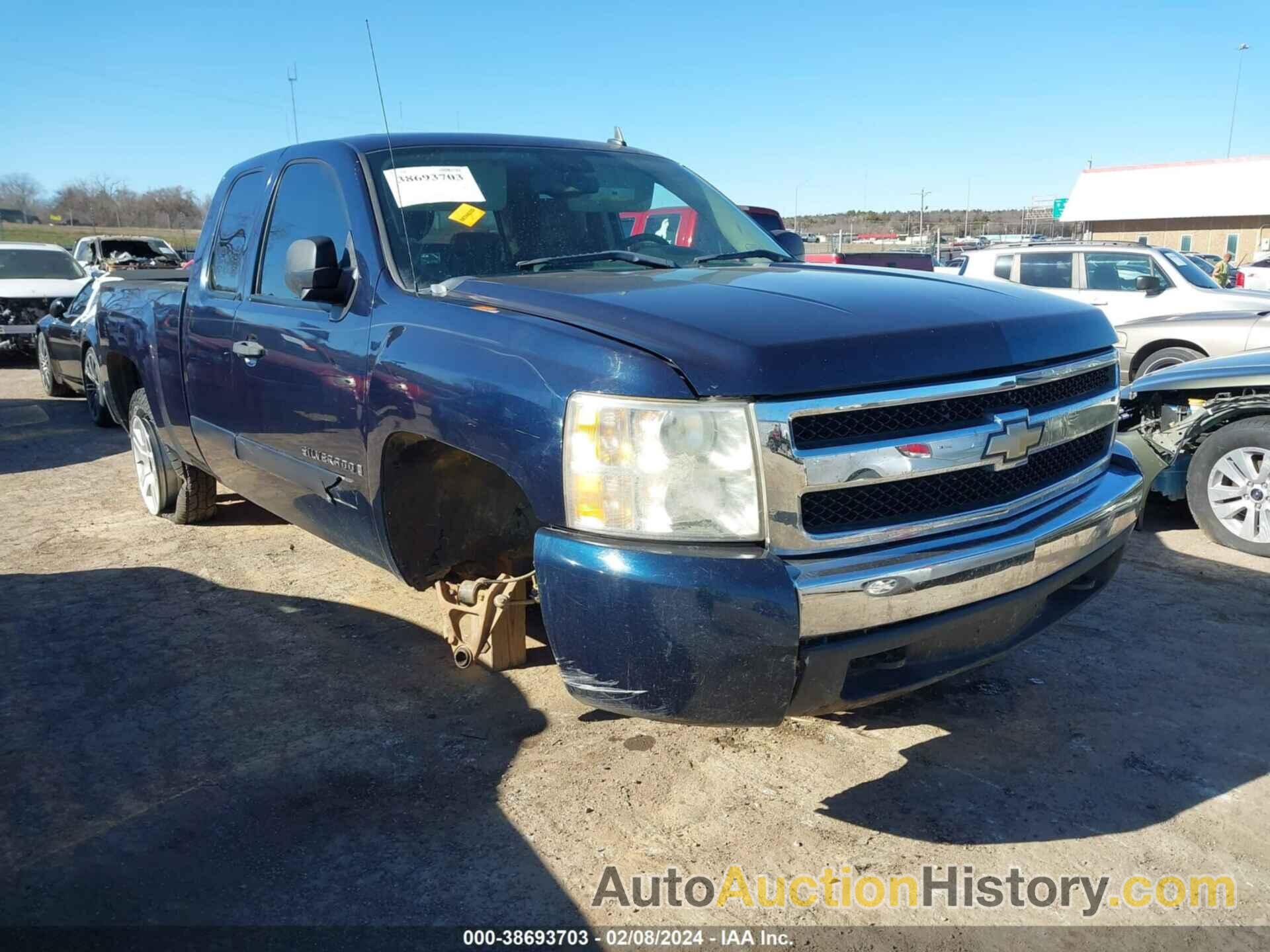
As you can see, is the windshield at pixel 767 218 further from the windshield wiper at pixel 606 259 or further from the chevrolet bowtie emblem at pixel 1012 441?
the chevrolet bowtie emblem at pixel 1012 441

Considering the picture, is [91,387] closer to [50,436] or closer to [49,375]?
[50,436]

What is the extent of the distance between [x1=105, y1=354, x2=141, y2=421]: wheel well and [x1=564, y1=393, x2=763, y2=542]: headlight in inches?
181

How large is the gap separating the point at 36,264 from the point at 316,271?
14.7 meters

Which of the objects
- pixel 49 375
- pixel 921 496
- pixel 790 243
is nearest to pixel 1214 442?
pixel 790 243

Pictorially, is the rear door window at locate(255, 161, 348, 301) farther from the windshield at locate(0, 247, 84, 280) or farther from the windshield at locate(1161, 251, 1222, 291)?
the windshield at locate(0, 247, 84, 280)

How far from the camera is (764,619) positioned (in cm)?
231

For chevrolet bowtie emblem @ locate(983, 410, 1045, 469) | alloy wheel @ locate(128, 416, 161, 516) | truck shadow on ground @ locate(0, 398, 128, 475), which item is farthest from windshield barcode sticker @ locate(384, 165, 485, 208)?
truck shadow on ground @ locate(0, 398, 128, 475)

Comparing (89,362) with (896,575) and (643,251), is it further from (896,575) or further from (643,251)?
(896,575)

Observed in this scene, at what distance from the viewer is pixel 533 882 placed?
8.41 ft

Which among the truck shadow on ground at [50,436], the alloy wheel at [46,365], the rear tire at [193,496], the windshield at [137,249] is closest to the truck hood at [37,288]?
the alloy wheel at [46,365]

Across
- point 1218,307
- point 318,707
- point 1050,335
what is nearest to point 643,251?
point 1050,335

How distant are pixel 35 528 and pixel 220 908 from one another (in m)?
4.38

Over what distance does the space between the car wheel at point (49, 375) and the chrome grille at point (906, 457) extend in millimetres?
11222

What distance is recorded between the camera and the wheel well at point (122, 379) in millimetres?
6027
